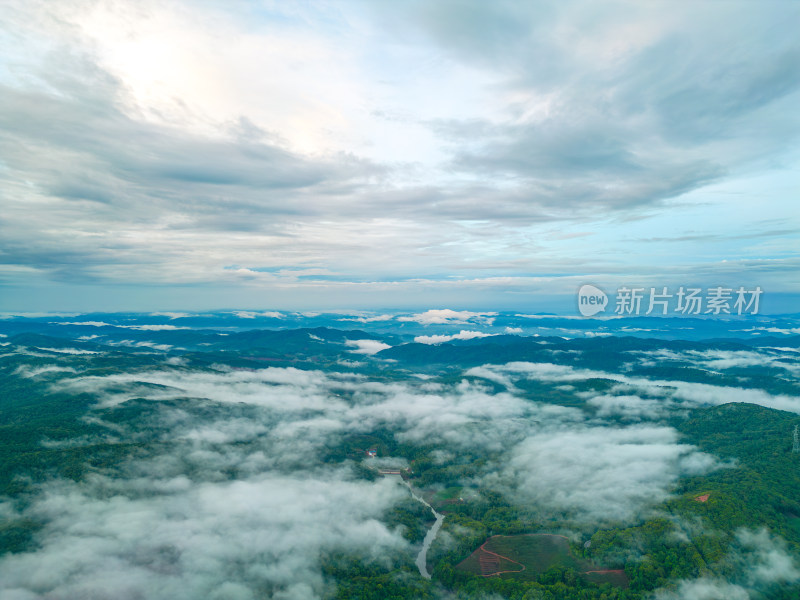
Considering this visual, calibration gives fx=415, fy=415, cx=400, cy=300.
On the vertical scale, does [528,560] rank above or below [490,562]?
above

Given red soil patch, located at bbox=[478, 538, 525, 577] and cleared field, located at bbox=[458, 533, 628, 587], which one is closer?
cleared field, located at bbox=[458, 533, 628, 587]

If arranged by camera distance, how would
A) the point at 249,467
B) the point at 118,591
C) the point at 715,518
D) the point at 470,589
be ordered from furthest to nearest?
1. the point at 249,467
2. the point at 715,518
3. the point at 470,589
4. the point at 118,591

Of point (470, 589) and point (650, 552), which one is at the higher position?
point (650, 552)

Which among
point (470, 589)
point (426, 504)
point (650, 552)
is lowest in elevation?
point (426, 504)

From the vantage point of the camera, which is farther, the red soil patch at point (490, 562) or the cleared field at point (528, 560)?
the red soil patch at point (490, 562)

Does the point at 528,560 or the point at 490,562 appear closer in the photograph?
the point at 528,560

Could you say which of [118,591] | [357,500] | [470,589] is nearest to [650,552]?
[470,589]

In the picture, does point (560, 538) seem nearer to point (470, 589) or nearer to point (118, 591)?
point (470, 589)

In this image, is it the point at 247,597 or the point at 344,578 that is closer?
the point at 247,597
